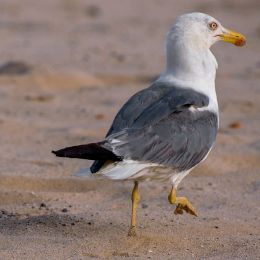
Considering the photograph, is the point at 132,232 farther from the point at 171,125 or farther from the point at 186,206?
the point at 171,125

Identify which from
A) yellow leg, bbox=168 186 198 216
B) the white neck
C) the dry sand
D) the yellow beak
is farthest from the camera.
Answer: the yellow beak

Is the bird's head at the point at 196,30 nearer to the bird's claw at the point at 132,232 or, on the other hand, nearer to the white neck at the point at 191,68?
the white neck at the point at 191,68

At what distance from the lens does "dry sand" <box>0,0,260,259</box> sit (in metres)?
5.68

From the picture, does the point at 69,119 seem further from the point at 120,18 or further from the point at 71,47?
the point at 120,18

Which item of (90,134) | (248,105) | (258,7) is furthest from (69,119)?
(258,7)

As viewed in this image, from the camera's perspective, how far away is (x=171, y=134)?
5668mm

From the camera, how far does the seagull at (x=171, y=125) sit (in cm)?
536

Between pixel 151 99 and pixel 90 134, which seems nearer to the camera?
pixel 151 99

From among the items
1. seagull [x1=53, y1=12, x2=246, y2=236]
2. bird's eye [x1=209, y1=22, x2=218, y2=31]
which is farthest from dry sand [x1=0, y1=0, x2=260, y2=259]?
bird's eye [x1=209, y1=22, x2=218, y2=31]

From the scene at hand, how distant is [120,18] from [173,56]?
11186 millimetres

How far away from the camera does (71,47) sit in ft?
45.2

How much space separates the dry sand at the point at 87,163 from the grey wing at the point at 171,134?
53cm

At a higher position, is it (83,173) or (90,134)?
(83,173)

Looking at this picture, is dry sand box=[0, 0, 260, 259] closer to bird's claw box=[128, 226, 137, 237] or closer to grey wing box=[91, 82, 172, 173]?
bird's claw box=[128, 226, 137, 237]
